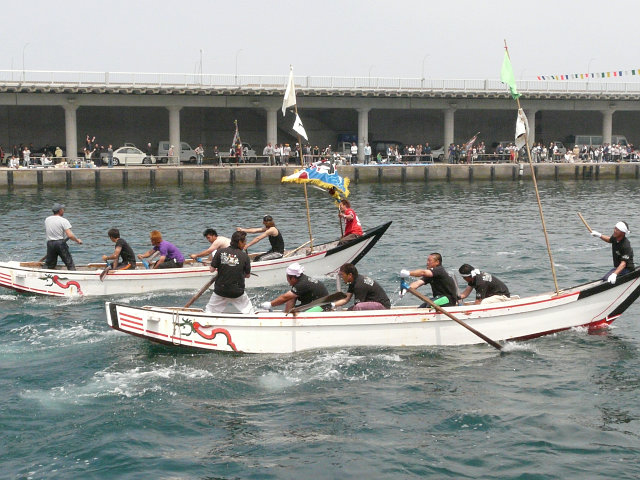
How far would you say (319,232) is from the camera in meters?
34.8

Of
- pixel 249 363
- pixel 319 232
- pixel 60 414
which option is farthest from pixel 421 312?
pixel 319 232

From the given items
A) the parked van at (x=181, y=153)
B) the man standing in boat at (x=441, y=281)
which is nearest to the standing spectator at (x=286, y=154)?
the parked van at (x=181, y=153)

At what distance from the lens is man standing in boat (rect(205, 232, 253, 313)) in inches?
612

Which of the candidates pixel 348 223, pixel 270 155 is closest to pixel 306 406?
pixel 348 223

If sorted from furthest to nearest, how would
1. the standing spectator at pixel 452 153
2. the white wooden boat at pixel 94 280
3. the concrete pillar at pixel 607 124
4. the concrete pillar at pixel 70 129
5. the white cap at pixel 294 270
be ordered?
the concrete pillar at pixel 607 124 < the standing spectator at pixel 452 153 < the concrete pillar at pixel 70 129 < the white wooden boat at pixel 94 280 < the white cap at pixel 294 270

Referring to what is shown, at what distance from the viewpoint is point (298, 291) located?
53.5ft

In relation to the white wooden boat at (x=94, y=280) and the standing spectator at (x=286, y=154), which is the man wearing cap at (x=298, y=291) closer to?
the white wooden boat at (x=94, y=280)

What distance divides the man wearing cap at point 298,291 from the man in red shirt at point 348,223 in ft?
22.6

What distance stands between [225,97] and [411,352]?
49.9 metres

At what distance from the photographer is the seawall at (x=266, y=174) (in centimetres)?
5284

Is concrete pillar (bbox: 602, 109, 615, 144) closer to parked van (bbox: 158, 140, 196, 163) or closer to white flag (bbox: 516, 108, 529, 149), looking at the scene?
parked van (bbox: 158, 140, 196, 163)

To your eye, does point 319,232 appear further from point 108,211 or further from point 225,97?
point 225,97

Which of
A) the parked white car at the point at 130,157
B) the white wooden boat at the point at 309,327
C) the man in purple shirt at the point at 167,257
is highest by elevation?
the parked white car at the point at 130,157

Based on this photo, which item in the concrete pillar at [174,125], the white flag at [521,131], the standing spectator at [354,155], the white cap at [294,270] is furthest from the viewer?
the standing spectator at [354,155]
